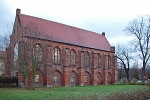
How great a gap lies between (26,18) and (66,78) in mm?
13146

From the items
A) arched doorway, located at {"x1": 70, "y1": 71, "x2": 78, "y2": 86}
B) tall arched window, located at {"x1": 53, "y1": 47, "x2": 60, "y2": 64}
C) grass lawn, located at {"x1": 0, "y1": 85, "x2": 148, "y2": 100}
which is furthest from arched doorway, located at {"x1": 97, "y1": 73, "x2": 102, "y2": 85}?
grass lawn, located at {"x1": 0, "y1": 85, "x2": 148, "y2": 100}

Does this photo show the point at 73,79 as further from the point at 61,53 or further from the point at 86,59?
the point at 61,53

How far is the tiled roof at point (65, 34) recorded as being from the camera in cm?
3784

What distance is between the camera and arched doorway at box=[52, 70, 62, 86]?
1525 inches

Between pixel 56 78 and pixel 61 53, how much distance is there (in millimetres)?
4728

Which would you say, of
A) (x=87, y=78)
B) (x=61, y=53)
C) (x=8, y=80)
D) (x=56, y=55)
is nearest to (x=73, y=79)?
(x=87, y=78)

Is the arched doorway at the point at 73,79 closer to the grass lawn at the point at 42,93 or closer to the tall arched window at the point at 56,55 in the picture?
the tall arched window at the point at 56,55

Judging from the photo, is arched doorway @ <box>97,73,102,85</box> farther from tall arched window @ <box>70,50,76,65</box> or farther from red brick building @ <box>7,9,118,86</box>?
tall arched window @ <box>70,50,76,65</box>

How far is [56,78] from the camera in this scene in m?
39.3

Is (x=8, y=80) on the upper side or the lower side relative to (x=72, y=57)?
lower

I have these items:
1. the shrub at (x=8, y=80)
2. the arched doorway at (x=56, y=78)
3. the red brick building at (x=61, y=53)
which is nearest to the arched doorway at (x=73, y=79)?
the red brick building at (x=61, y=53)

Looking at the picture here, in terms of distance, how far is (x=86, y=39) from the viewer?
47.9 m

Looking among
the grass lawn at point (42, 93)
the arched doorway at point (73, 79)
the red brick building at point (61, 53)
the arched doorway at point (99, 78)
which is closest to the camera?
the grass lawn at point (42, 93)

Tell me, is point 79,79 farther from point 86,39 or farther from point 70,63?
point 86,39
